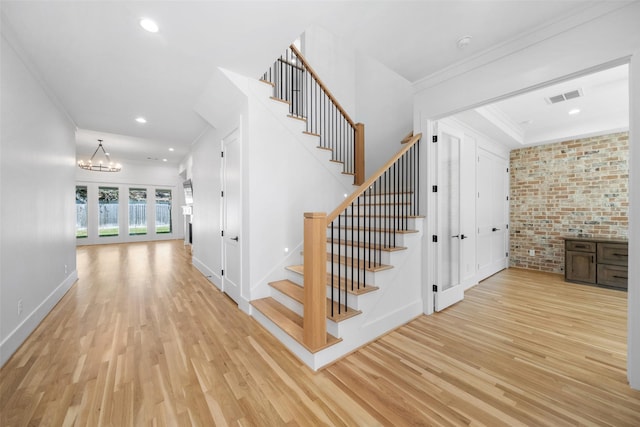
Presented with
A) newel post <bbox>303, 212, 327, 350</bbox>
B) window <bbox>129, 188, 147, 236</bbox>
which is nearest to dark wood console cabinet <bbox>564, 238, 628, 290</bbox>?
newel post <bbox>303, 212, 327, 350</bbox>

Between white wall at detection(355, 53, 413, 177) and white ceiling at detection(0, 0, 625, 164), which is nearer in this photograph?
white ceiling at detection(0, 0, 625, 164)

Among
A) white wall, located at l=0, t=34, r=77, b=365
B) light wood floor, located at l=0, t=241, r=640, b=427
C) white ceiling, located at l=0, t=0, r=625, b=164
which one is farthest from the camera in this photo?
white wall, located at l=0, t=34, r=77, b=365

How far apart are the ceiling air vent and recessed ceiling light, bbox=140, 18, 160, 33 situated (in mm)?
4739

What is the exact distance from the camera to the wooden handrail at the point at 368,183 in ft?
7.14

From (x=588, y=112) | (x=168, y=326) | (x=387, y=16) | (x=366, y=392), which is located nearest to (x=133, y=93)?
(x=168, y=326)

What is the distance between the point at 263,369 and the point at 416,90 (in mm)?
3491

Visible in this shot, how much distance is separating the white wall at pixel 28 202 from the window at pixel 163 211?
7.16m

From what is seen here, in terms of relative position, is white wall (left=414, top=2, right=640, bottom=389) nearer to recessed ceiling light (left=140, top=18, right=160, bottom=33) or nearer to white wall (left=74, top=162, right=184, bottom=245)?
recessed ceiling light (left=140, top=18, right=160, bottom=33)

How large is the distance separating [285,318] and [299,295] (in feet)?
0.94

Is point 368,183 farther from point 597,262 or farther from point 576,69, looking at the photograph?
point 597,262

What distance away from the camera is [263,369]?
201 cm

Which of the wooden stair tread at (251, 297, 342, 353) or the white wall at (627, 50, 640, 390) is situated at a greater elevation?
the white wall at (627, 50, 640, 390)

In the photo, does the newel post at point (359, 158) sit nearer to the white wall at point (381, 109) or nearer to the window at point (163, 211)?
the white wall at point (381, 109)

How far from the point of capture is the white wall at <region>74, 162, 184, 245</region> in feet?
29.6
